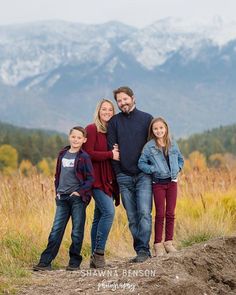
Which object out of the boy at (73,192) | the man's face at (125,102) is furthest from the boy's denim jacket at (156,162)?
the boy at (73,192)

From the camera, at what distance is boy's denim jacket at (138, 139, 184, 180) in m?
6.29

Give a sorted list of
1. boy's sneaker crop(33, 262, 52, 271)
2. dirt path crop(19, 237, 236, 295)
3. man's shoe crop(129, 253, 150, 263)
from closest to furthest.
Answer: dirt path crop(19, 237, 236, 295)
boy's sneaker crop(33, 262, 52, 271)
man's shoe crop(129, 253, 150, 263)

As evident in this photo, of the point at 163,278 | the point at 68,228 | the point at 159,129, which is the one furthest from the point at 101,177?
the point at 163,278

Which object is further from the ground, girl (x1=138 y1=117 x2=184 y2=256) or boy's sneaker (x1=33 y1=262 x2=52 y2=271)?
girl (x1=138 y1=117 x2=184 y2=256)

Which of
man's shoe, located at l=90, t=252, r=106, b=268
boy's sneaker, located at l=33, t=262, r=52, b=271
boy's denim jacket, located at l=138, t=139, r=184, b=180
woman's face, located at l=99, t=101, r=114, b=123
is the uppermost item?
woman's face, located at l=99, t=101, r=114, b=123

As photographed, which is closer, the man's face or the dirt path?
the dirt path

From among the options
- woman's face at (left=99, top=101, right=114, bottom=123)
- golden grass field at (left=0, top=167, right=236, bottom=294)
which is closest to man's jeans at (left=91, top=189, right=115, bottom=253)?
golden grass field at (left=0, top=167, right=236, bottom=294)

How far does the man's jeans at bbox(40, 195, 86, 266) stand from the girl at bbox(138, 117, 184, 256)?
74cm

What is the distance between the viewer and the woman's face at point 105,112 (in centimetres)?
641

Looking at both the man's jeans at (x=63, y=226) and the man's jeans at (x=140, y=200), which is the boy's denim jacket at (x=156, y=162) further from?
the man's jeans at (x=63, y=226)

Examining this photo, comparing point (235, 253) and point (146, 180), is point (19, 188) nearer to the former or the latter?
point (146, 180)

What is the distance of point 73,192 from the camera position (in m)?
6.14

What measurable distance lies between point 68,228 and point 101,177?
4.76 feet

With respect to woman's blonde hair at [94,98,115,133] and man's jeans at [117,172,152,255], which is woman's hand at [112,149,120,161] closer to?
man's jeans at [117,172,152,255]
